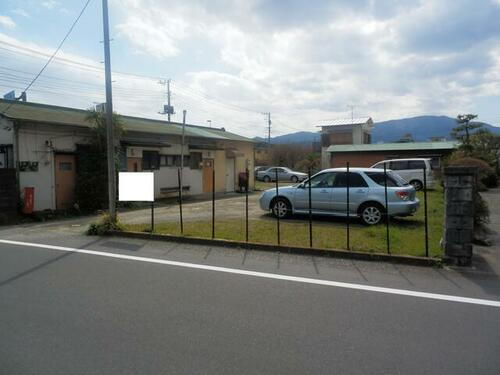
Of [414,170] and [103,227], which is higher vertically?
[414,170]

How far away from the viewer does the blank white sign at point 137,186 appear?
29.3 ft

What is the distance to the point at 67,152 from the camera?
1387 centimetres

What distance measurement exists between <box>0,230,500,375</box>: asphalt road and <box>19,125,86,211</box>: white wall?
7.21 metres

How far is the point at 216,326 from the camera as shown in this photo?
3.87 m

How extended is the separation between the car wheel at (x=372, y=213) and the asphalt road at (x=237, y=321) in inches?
147

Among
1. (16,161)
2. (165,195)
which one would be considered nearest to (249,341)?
(16,161)

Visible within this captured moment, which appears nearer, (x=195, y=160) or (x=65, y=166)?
(x=65, y=166)

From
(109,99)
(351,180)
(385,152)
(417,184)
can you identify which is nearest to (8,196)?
(109,99)

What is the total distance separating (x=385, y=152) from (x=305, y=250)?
26.1 metres

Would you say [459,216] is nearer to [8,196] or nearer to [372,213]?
[372,213]

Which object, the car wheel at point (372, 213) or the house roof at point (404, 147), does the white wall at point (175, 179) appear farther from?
the house roof at point (404, 147)

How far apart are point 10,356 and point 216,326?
71.7 inches

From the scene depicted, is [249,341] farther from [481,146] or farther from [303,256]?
[481,146]

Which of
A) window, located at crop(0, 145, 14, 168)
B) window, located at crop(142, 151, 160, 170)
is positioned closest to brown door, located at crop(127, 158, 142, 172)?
window, located at crop(142, 151, 160, 170)
